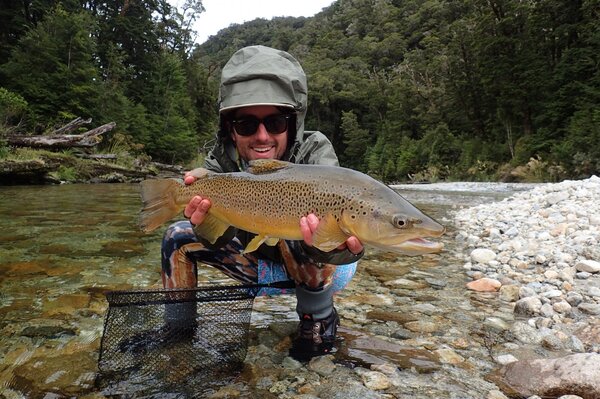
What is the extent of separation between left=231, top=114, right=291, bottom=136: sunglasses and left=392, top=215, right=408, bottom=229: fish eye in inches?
46.5

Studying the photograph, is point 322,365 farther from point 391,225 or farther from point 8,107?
point 8,107

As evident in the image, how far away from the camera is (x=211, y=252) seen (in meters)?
2.90

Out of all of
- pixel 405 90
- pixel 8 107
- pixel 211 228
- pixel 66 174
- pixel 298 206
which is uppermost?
pixel 405 90

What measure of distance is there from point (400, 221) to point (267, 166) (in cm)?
84

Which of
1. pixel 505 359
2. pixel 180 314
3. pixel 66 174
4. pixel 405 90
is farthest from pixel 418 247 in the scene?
pixel 405 90

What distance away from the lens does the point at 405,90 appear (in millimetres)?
47844

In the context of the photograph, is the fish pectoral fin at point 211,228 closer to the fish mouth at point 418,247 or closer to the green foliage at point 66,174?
the fish mouth at point 418,247

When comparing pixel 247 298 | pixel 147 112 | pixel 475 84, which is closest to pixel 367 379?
pixel 247 298

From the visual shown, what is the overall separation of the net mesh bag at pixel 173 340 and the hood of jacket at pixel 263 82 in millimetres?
1167

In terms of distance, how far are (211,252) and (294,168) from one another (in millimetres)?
1016

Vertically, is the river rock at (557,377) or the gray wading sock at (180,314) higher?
the gray wading sock at (180,314)

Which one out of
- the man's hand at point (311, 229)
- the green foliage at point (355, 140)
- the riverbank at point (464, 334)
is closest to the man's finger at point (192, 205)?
the man's hand at point (311, 229)

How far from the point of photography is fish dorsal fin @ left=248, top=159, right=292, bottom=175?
2350mm

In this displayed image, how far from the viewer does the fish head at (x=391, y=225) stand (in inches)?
73.5
